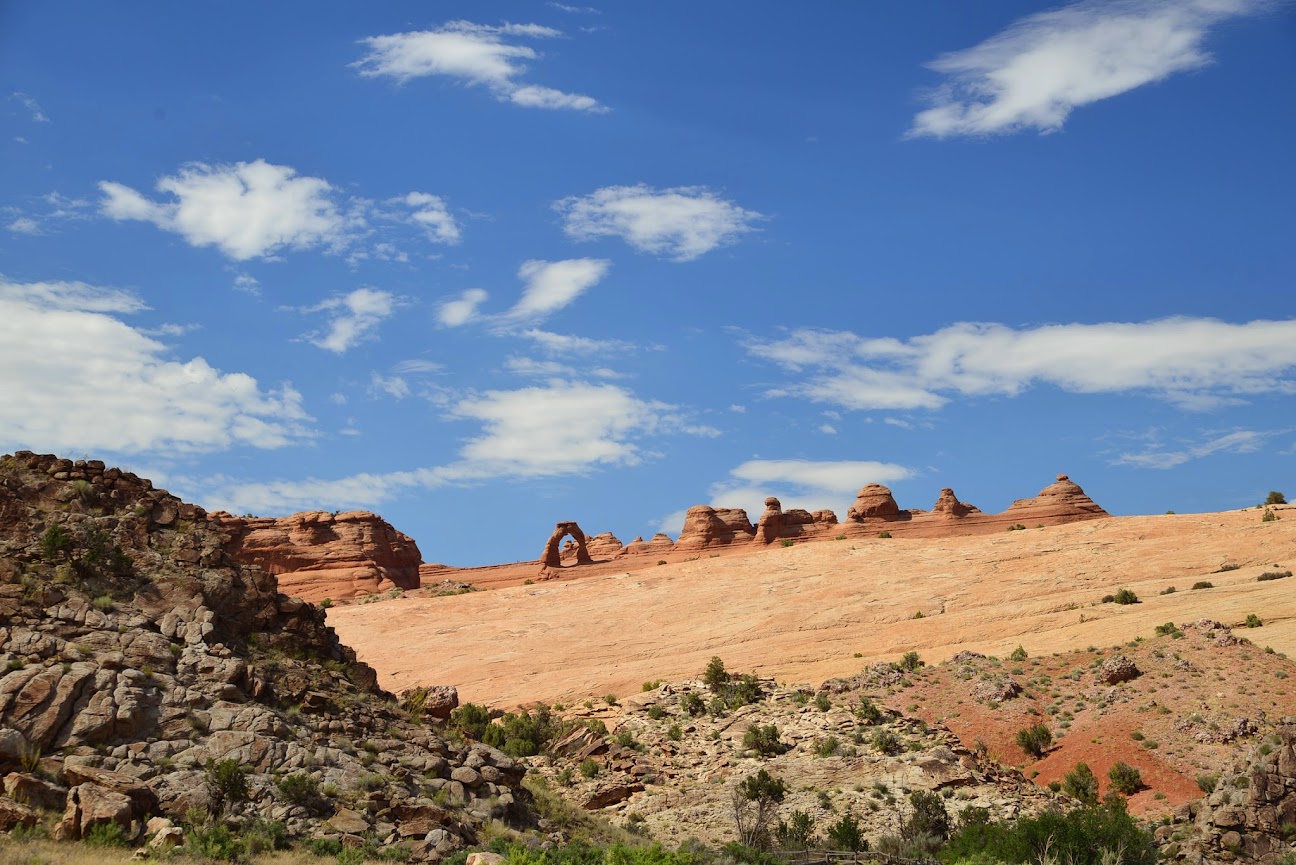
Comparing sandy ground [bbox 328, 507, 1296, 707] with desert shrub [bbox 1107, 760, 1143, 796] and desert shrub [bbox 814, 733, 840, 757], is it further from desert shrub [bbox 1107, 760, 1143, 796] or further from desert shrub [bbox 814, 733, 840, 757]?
desert shrub [bbox 814, 733, 840, 757]

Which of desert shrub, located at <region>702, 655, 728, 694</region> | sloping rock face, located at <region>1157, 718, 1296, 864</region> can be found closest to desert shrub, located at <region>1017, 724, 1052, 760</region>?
sloping rock face, located at <region>1157, 718, 1296, 864</region>

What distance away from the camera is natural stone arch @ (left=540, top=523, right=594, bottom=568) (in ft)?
311

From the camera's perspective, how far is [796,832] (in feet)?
100.0

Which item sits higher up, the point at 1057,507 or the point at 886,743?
the point at 1057,507

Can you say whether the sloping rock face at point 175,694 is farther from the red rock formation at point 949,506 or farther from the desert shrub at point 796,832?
the red rock formation at point 949,506

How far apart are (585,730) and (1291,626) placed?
2840 centimetres

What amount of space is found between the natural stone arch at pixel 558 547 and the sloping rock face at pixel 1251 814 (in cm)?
6851

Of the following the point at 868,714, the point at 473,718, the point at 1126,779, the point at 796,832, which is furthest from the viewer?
the point at 473,718

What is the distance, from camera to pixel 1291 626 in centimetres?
4619

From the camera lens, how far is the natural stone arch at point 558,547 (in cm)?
9488

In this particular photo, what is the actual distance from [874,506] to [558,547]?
86.4 feet

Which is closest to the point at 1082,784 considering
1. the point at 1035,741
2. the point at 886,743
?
the point at 1035,741

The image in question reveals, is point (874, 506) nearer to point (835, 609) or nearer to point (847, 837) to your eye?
point (835, 609)

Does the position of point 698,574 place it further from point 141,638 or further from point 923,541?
point 141,638
